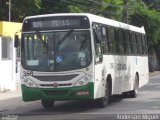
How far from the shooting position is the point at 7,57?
28.8m

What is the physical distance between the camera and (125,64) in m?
22.6

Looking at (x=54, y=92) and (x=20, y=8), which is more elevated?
(x=20, y=8)

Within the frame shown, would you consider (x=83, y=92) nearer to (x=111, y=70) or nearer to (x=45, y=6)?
(x=111, y=70)

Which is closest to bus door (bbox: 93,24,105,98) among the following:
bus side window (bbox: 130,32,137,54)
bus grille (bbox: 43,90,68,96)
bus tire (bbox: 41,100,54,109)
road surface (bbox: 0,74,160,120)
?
road surface (bbox: 0,74,160,120)

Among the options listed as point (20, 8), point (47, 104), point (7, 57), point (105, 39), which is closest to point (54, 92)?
point (47, 104)

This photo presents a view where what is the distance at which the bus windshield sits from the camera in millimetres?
17500

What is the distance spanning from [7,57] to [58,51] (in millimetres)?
11639

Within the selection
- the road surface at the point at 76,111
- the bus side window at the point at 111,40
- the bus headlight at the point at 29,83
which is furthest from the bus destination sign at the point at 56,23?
the road surface at the point at 76,111

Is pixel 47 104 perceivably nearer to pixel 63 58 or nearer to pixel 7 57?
pixel 63 58

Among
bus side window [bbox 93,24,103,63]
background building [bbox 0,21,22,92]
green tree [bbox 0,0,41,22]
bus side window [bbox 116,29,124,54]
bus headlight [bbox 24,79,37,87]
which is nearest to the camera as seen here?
bus headlight [bbox 24,79,37,87]

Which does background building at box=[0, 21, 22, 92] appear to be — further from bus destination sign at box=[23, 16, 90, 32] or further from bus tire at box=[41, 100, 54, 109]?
bus destination sign at box=[23, 16, 90, 32]

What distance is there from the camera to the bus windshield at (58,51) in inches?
689

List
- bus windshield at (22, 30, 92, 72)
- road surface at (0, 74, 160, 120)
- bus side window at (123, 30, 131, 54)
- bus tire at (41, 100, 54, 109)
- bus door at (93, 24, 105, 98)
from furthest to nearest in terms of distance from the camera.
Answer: bus side window at (123, 30, 131, 54) → bus tire at (41, 100, 54, 109) → bus door at (93, 24, 105, 98) → bus windshield at (22, 30, 92, 72) → road surface at (0, 74, 160, 120)

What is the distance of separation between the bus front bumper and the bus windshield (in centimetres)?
66
